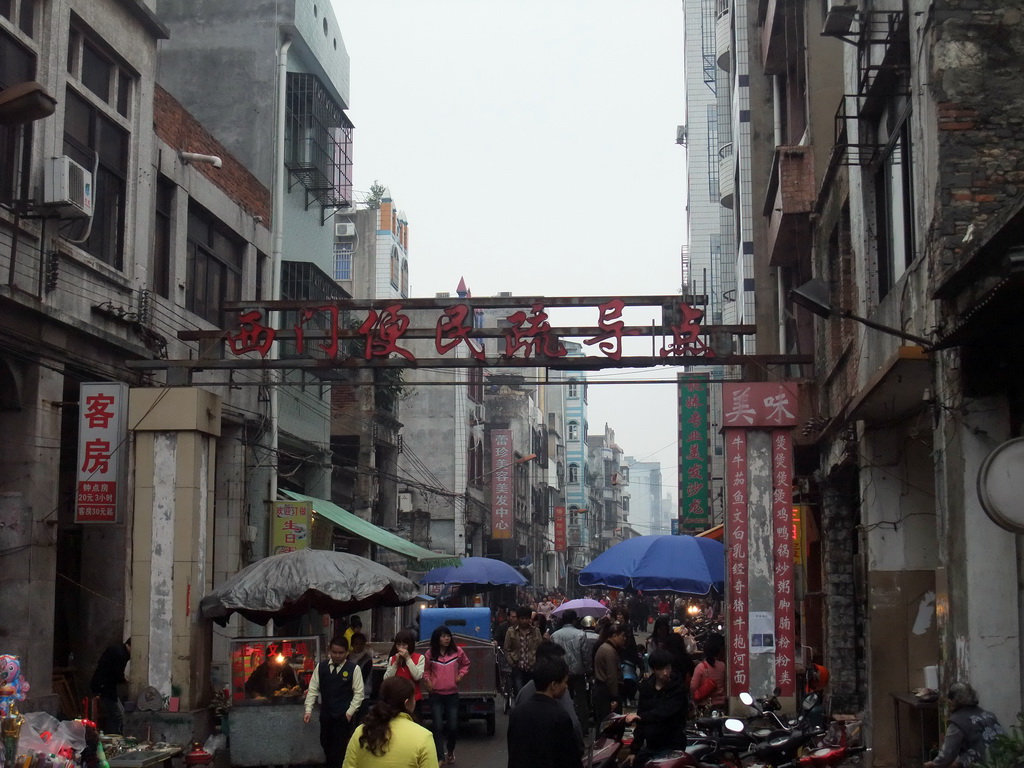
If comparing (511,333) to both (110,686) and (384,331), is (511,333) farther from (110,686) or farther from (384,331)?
(110,686)

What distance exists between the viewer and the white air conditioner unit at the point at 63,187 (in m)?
14.6

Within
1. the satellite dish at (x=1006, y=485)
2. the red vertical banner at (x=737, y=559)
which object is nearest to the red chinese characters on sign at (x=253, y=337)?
the red vertical banner at (x=737, y=559)

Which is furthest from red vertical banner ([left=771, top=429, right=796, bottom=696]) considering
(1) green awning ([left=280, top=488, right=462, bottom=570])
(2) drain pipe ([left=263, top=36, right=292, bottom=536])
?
(1) green awning ([left=280, top=488, right=462, bottom=570])

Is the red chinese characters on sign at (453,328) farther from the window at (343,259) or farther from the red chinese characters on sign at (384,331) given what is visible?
the window at (343,259)

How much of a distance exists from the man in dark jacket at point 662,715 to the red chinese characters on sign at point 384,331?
742cm

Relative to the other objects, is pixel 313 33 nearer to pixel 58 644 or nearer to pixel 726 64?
pixel 58 644

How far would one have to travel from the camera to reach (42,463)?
15000 mm

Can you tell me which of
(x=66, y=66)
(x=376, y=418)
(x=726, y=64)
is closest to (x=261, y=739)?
(x=66, y=66)

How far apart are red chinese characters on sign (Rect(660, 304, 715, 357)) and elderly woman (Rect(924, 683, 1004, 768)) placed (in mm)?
7658

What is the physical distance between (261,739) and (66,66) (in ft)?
29.5

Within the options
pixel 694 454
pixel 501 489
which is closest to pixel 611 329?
pixel 694 454

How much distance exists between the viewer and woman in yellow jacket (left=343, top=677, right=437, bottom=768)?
6.66 meters

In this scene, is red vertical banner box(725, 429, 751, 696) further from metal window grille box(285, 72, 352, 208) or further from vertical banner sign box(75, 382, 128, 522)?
metal window grille box(285, 72, 352, 208)

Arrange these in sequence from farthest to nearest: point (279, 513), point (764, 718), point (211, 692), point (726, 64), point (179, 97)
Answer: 1. point (726, 64)
2. point (179, 97)
3. point (279, 513)
4. point (211, 692)
5. point (764, 718)
